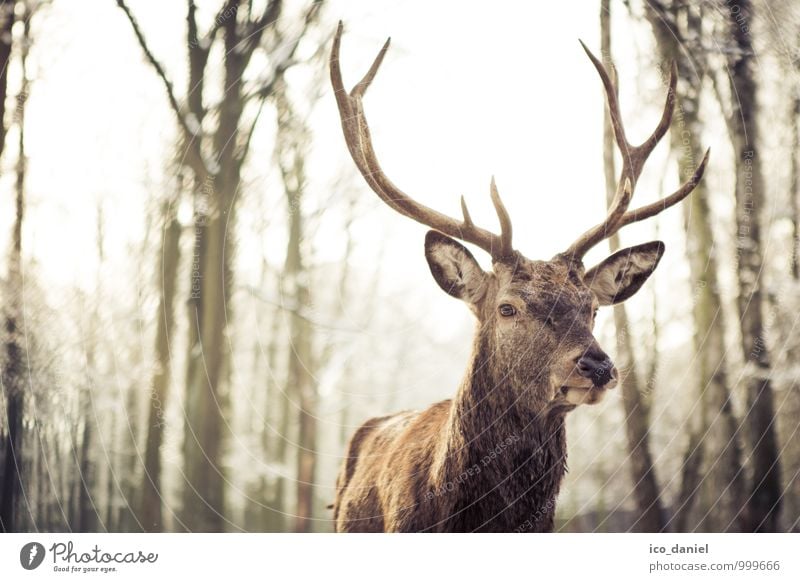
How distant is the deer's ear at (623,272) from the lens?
416cm

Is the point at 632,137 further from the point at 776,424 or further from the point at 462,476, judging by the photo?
the point at 462,476

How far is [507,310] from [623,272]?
74cm

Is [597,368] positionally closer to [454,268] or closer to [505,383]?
[505,383]

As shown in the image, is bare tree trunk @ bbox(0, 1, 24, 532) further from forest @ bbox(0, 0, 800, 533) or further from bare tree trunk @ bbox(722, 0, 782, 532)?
bare tree trunk @ bbox(722, 0, 782, 532)

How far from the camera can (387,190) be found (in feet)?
13.8

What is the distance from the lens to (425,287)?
546 cm

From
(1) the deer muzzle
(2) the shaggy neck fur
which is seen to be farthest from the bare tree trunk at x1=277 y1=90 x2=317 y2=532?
(1) the deer muzzle

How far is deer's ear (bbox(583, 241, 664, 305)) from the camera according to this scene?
13.6 ft

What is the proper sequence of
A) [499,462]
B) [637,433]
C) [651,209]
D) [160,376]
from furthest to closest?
1. [637,433]
2. [160,376]
3. [651,209]
4. [499,462]

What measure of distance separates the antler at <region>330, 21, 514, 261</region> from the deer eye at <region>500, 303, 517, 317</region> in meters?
0.26

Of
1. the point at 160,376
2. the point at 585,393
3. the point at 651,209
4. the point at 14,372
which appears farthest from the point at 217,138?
the point at 585,393

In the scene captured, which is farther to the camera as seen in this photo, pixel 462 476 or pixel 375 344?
pixel 375 344
